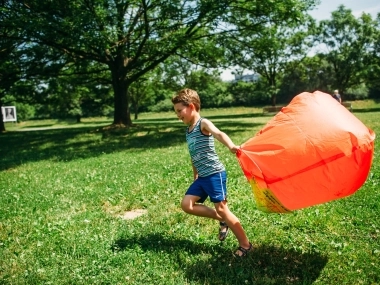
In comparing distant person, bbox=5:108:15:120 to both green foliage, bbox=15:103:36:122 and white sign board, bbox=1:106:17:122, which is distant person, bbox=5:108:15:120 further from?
green foliage, bbox=15:103:36:122

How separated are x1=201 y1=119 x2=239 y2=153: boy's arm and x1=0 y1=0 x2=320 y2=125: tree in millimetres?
13572

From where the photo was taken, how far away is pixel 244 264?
14.6ft

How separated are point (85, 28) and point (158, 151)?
744 cm

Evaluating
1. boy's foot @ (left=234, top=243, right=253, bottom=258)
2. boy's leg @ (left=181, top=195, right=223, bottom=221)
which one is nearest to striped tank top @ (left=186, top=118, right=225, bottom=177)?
boy's leg @ (left=181, top=195, right=223, bottom=221)

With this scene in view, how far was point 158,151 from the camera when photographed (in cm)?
1473

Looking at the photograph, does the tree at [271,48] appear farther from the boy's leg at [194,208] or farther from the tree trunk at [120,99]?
the boy's leg at [194,208]

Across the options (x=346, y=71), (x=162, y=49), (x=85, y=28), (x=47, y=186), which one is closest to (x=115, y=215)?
(x=47, y=186)

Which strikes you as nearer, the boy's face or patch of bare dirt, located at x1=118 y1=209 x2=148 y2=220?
the boy's face

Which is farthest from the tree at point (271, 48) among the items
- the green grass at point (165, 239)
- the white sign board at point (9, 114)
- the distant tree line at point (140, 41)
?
the white sign board at point (9, 114)

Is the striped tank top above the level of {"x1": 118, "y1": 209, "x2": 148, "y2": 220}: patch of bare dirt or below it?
above

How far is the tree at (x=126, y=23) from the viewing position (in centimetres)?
1709

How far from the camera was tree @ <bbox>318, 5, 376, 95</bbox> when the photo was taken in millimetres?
44906

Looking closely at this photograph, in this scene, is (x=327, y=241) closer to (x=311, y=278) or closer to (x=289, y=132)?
(x=311, y=278)

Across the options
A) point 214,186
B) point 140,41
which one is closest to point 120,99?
point 140,41
